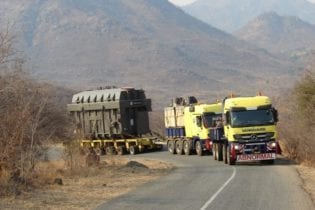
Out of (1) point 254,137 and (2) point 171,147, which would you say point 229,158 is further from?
(2) point 171,147

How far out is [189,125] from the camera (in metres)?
42.9

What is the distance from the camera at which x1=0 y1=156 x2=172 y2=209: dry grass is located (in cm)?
1980

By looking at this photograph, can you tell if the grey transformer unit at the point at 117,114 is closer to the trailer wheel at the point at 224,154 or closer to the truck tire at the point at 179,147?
the truck tire at the point at 179,147

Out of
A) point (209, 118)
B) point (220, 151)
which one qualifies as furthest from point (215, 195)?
point (209, 118)

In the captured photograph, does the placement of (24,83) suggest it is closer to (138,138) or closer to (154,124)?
(138,138)

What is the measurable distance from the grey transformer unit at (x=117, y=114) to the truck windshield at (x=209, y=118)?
9093 mm

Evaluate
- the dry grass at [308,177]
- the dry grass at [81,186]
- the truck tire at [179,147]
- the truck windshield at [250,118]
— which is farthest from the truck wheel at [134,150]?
the dry grass at [308,177]

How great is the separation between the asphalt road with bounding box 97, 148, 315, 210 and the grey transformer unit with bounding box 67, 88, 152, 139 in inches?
704

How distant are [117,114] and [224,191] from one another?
27603 millimetres

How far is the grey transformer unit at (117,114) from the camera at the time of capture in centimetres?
4822

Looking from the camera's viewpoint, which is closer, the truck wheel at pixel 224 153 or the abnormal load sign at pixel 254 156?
the abnormal load sign at pixel 254 156

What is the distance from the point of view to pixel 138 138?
158 ft

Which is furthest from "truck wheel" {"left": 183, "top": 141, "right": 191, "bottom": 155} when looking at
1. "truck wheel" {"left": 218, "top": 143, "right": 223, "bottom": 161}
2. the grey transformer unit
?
"truck wheel" {"left": 218, "top": 143, "right": 223, "bottom": 161}

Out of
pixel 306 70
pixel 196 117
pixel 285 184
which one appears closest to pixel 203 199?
pixel 285 184
